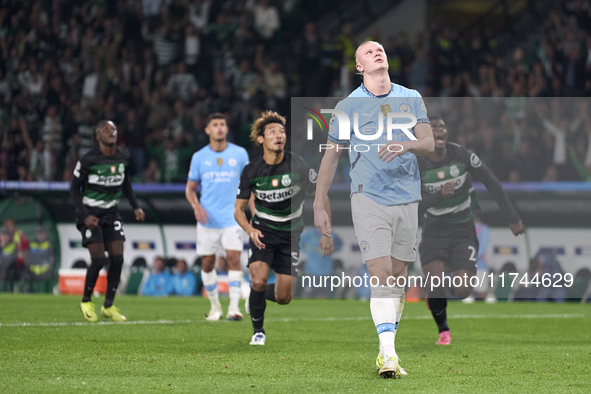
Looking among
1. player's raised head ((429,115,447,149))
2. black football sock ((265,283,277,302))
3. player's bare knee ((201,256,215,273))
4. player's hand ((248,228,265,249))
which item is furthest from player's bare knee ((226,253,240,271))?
player's raised head ((429,115,447,149))

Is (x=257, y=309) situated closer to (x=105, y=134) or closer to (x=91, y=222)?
(x=91, y=222)

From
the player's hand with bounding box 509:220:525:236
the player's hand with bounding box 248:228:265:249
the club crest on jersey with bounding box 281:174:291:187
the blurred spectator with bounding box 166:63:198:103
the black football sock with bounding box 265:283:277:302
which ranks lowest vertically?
the black football sock with bounding box 265:283:277:302

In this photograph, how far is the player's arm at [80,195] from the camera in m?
9.81

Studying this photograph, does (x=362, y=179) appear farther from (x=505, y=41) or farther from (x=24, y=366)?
(x=505, y=41)

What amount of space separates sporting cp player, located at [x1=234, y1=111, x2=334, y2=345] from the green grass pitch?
67 cm

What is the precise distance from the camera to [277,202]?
8.01m

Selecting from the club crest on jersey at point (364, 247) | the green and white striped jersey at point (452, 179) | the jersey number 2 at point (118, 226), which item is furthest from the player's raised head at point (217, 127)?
the club crest on jersey at point (364, 247)

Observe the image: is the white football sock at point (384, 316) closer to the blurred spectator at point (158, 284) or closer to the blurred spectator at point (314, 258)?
the blurred spectator at point (314, 258)

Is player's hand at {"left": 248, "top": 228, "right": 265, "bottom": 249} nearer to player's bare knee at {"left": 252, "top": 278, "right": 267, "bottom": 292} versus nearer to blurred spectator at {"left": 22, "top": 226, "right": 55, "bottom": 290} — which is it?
player's bare knee at {"left": 252, "top": 278, "right": 267, "bottom": 292}

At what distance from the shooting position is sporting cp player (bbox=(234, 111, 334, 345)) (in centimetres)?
790

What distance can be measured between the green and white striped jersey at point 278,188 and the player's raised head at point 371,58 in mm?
2095

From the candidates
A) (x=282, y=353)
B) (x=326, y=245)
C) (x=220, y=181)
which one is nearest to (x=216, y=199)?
Answer: (x=220, y=181)

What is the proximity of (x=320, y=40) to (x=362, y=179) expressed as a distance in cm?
1476

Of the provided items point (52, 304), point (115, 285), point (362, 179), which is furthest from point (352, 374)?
point (52, 304)
